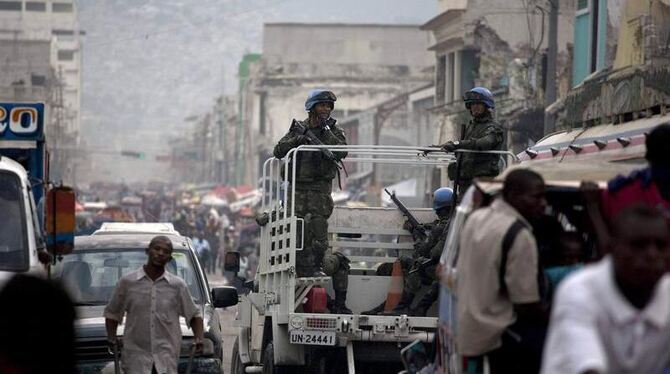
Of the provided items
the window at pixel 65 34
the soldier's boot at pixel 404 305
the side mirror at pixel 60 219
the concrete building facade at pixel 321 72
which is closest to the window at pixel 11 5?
the window at pixel 65 34

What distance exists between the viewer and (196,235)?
1719 inches

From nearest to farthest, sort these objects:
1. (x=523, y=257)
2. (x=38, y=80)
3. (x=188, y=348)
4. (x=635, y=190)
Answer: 1. (x=523, y=257)
2. (x=635, y=190)
3. (x=188, y=348)
4. (x=38, y=80)

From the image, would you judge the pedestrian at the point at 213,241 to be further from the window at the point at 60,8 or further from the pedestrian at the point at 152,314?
the window at the point at 60,8

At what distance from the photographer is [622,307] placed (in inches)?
208

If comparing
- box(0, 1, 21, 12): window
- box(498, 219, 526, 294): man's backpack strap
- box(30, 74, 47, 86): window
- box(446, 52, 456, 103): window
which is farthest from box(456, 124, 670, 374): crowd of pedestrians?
box(0, 1, 21, 12): window

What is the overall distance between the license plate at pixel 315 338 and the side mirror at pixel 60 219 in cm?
311

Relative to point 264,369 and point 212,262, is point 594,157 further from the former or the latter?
point 212,262

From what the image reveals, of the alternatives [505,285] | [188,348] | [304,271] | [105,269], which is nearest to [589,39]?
[304,271]

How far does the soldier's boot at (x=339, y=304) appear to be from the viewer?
13703 mm

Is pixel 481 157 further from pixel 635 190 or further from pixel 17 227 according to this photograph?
pixel 635 190

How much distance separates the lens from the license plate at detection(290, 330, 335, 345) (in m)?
12.7

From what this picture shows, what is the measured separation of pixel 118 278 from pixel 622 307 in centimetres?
832

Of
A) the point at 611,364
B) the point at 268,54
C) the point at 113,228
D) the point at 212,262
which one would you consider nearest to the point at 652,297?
the point at 611,364

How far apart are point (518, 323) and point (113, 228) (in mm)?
10217
